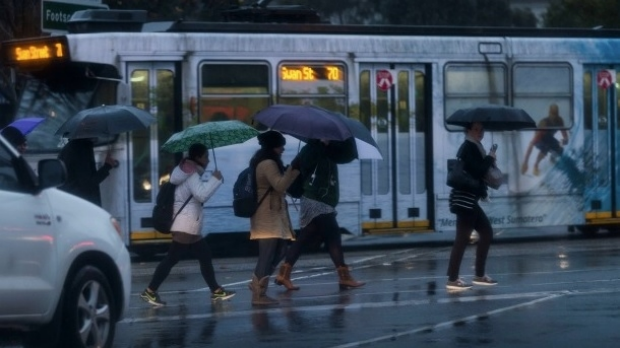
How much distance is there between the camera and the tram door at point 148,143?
17328mm

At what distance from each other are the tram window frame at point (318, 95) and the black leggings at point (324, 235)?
188 inches

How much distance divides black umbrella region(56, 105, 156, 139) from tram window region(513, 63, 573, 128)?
304 inches

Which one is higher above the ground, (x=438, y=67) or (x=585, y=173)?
(x=438, y=67)

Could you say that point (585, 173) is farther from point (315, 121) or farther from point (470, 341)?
point (470, 341)

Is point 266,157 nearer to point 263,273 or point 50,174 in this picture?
point 263,273

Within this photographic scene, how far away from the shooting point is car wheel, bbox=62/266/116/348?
29.0 feet

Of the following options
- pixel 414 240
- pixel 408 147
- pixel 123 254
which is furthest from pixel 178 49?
pixel 123 254

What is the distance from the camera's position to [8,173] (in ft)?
27.9

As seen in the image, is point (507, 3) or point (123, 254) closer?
point (123, 254)

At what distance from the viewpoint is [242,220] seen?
17953mm

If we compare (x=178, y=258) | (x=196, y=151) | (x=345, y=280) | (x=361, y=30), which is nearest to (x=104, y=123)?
(x=196, y=151)

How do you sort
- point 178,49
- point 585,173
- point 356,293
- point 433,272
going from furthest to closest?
point 585,173, point 178,49, point 433,272, point 356,293

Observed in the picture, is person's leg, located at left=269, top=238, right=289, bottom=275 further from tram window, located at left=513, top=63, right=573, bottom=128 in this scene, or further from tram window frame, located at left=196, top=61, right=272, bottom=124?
tram window, located at left=513, top=63, right=573, bottom=128

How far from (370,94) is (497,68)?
2.10 meters
